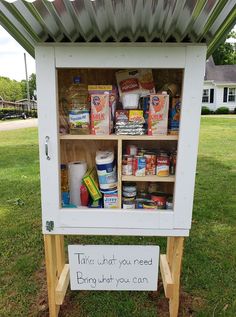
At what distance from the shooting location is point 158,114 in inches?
66.5

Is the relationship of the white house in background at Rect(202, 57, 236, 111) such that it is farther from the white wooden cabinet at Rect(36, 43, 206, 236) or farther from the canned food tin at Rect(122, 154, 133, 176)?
the white wooden cabinet at Rect(36, 43, 206, 236)

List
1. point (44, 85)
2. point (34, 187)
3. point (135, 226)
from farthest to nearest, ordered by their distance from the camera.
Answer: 1. point (34, 187)
2. point (135, 226)
3. point (44, 85)

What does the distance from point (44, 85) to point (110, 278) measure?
3.83 feet

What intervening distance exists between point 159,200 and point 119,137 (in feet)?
1.57

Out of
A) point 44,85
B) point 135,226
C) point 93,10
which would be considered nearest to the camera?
point 93,10

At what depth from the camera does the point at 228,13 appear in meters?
1.22

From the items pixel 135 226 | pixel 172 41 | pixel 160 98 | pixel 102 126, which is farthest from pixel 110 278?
pixel 172 41

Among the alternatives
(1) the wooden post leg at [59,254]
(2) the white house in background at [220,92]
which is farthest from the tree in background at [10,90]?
(1) the wooden post leg at [59,254]

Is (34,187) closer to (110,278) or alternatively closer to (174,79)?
(110,278)

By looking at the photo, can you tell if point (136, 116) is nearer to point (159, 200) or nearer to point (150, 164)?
point (150, 164)

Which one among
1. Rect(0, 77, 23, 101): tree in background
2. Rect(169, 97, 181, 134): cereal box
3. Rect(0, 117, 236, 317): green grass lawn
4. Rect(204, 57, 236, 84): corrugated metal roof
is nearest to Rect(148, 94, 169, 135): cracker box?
Rect(169, 97, 181, 134): cereal box

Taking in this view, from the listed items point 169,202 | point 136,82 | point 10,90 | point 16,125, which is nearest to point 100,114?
point 136,82

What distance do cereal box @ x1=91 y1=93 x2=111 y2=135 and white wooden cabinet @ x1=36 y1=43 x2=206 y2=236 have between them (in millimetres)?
67

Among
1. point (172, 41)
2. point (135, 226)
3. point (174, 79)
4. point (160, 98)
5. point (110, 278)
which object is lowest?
point (110, 278)
